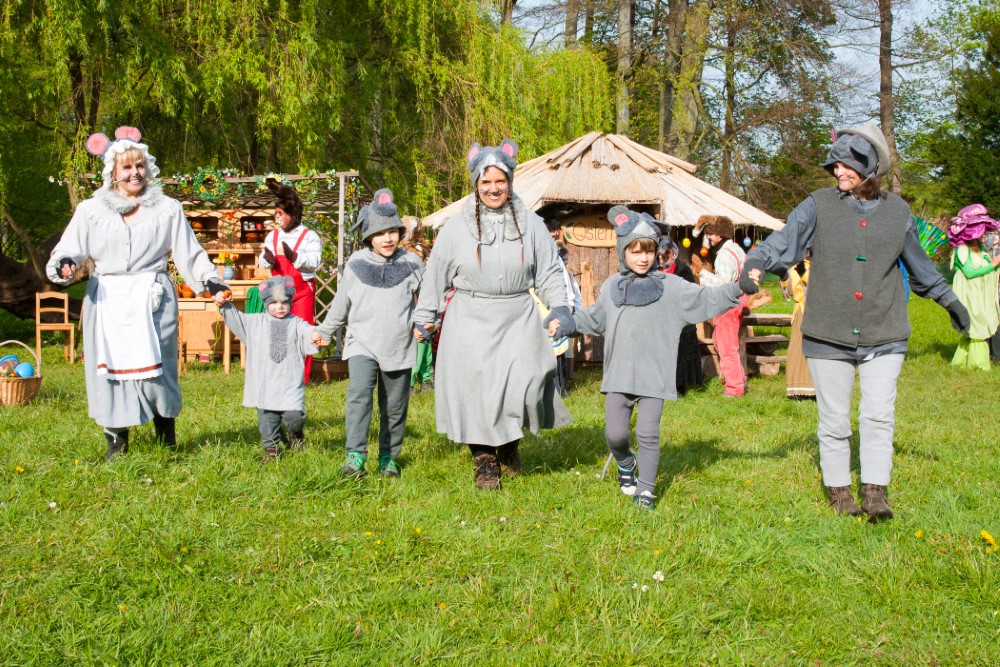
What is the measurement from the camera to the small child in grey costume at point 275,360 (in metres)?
6.21

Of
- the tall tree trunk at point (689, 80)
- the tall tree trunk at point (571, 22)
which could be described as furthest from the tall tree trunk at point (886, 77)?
the tall tree trunk at point (571, 22)

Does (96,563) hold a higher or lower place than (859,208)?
lower

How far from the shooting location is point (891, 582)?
4.06 meters

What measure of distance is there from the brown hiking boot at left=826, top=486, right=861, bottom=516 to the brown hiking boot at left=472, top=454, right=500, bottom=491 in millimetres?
1896

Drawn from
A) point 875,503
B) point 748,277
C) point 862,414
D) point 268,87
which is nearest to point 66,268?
point 748,277

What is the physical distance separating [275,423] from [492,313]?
1.79 meters

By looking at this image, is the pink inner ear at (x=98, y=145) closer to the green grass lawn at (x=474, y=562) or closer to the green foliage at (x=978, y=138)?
the green grass lawn at (x=474, y=562)

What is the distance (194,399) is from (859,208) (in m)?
6.52

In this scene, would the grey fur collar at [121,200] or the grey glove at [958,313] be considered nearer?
the grey glove at [958,313]

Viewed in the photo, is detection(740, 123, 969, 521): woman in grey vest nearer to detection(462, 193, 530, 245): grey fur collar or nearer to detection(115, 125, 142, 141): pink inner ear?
detection(462, 193, 530, 245): grey fur collar

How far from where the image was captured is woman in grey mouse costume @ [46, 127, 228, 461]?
18.4ft

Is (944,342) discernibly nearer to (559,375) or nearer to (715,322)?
(715,322)

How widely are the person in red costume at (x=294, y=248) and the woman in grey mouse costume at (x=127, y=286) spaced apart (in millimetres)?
2611

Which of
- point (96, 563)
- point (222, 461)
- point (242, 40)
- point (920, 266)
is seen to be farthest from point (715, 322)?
point (242, 40)
